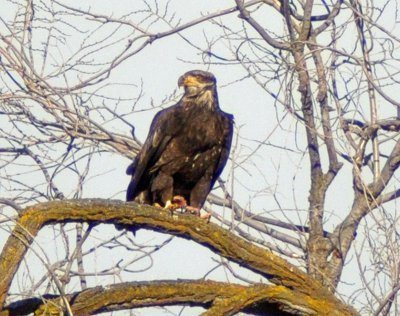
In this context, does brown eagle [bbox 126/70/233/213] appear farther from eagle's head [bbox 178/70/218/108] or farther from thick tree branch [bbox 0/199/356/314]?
thick tree branch [bbox 0/199/356/314]

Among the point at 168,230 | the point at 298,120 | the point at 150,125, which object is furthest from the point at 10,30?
the point at 168,230

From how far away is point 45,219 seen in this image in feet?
13.6

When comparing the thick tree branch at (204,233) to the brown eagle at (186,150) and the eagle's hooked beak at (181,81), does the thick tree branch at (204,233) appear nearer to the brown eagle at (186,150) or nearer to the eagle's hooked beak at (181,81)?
the brown eagle at (186,150)

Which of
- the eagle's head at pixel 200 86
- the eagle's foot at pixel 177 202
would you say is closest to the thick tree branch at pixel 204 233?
the eagle's foot at pixel 177 202

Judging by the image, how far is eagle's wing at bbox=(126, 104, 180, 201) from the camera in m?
7.30

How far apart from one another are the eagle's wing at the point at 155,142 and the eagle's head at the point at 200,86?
0.15m

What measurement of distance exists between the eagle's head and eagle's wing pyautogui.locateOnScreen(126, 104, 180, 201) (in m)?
0.15

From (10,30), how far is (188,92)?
125cm

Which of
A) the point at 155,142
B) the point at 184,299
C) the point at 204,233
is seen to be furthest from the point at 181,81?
the point at 184,299

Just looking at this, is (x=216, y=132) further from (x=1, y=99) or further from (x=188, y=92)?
(x=1, y=99)

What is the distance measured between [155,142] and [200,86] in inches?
20.0

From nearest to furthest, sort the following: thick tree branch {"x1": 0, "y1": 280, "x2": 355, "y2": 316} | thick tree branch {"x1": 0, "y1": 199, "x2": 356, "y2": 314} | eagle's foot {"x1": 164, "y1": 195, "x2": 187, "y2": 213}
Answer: thick tree branch {"x1": 0, "y1": 280, "x2": 355, "y2": 316} < thick tree branch {"x1": 0, "y1": 199, "x2": 356, "y2": 314} < eagle's foot {"x1": 164, "y1": 195, "x2": 187, "y2": 213}

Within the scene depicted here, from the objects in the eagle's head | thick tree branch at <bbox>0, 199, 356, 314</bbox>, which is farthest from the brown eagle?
thick tree branch at <bbox>0, 199, 356, 314</bbox>

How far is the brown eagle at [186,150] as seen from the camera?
7.29m
